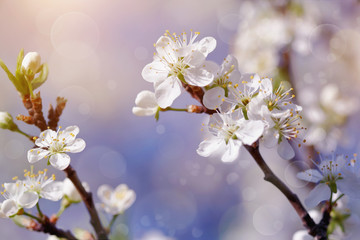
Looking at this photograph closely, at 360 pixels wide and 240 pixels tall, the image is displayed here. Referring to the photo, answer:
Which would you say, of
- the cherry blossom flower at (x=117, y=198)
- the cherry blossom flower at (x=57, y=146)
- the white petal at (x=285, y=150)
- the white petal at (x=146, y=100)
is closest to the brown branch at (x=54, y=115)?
the cherry blossom flower at (x=57, y=146)

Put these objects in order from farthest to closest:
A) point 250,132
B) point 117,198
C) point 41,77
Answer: point 117,198 < point 41,77 < point 250,132

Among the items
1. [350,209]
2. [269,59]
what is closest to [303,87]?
[269,59]

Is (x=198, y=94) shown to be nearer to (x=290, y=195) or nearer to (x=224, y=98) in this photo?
(x=224, y=98)

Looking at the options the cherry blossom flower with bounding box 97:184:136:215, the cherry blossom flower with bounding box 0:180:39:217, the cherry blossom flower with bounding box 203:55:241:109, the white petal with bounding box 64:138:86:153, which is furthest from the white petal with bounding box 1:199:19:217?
the cherry blossom flower with bounding box 203:55:241:109

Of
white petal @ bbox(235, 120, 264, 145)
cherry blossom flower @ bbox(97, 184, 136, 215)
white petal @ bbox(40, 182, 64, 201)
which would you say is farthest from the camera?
cherry blossom flower @ bbox(97, 184, 136, 215)

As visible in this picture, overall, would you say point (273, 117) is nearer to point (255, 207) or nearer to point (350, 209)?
Result: point (350, 209)

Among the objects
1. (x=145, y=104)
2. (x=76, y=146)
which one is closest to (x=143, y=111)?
(x=145, y=104)

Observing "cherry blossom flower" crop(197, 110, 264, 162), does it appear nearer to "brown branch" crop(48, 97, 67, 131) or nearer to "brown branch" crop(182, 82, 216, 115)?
"brown branch" crop(182, 82, 216, 115)

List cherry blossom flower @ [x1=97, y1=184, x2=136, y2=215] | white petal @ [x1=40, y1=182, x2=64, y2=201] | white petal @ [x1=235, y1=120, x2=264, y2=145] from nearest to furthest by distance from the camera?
white petal @ [x1=235, y1=120, x2=264, y2=145], white petal @ [x1=40, y1=182, x2=64, y2=201], cherry blossom flower @ [x1=97, y1=184, x2=136, y2=215]
